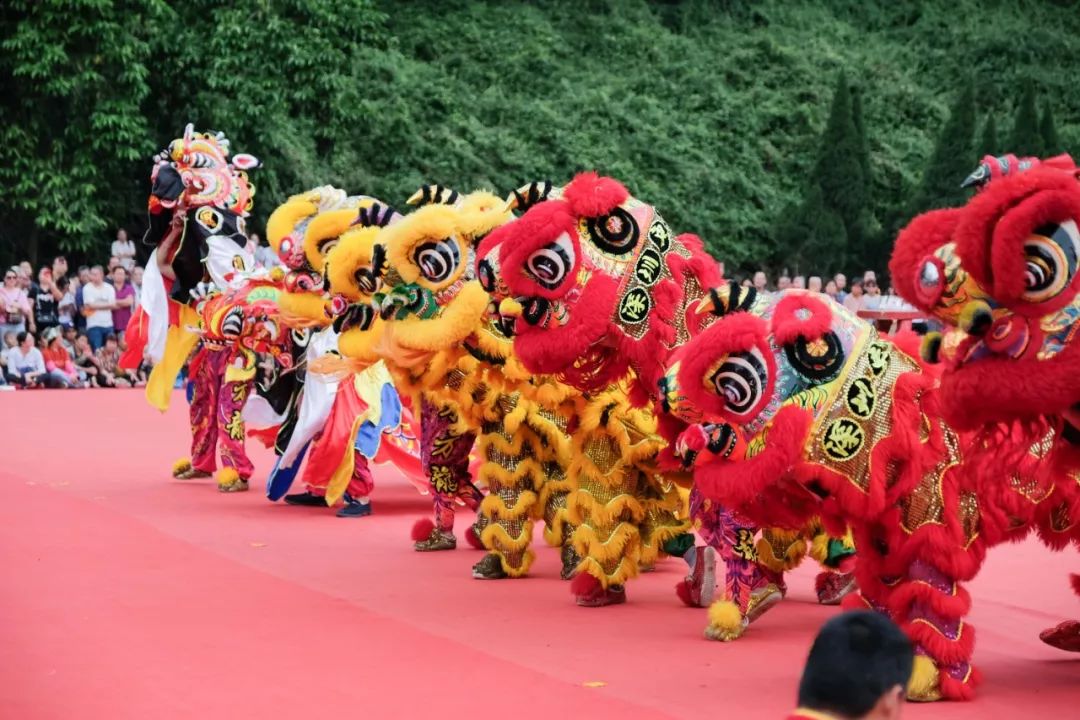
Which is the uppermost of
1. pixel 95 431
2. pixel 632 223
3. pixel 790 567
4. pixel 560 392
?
pixel 632 223

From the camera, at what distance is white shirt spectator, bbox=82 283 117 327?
57.2 feet

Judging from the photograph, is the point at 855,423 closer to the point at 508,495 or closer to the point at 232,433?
the point at 508,495

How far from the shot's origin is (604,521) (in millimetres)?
6355

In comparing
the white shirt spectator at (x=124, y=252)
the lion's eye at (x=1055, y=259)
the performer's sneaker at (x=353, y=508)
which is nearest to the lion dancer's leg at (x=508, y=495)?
the performer's sneaker at (x=353, y=508)

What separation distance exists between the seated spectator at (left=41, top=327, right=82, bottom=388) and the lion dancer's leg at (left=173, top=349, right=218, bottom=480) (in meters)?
7.41

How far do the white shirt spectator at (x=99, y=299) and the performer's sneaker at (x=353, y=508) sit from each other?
9.27 metres

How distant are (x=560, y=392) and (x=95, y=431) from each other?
297 inches

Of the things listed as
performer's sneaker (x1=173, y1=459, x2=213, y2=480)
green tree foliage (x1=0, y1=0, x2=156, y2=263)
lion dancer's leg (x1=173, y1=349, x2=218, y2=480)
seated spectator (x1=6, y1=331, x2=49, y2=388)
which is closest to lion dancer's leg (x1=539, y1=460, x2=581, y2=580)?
lion dancer's leg (x1=173, y1=349, x2=218, y2=480)

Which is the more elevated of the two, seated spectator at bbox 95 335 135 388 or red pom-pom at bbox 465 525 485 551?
red pom-pom at bbox 465 525 485 551

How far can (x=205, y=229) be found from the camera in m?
9.98

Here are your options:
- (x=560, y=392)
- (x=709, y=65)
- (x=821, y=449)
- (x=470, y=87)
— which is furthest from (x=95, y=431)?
(x=709, y=65)

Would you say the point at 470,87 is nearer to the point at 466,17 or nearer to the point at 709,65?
the point at 466,17

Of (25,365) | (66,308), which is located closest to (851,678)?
(25,365)

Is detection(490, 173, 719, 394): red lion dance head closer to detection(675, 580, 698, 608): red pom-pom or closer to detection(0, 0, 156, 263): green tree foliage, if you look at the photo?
detection(675, 580, 698, 608): red pom-pom
